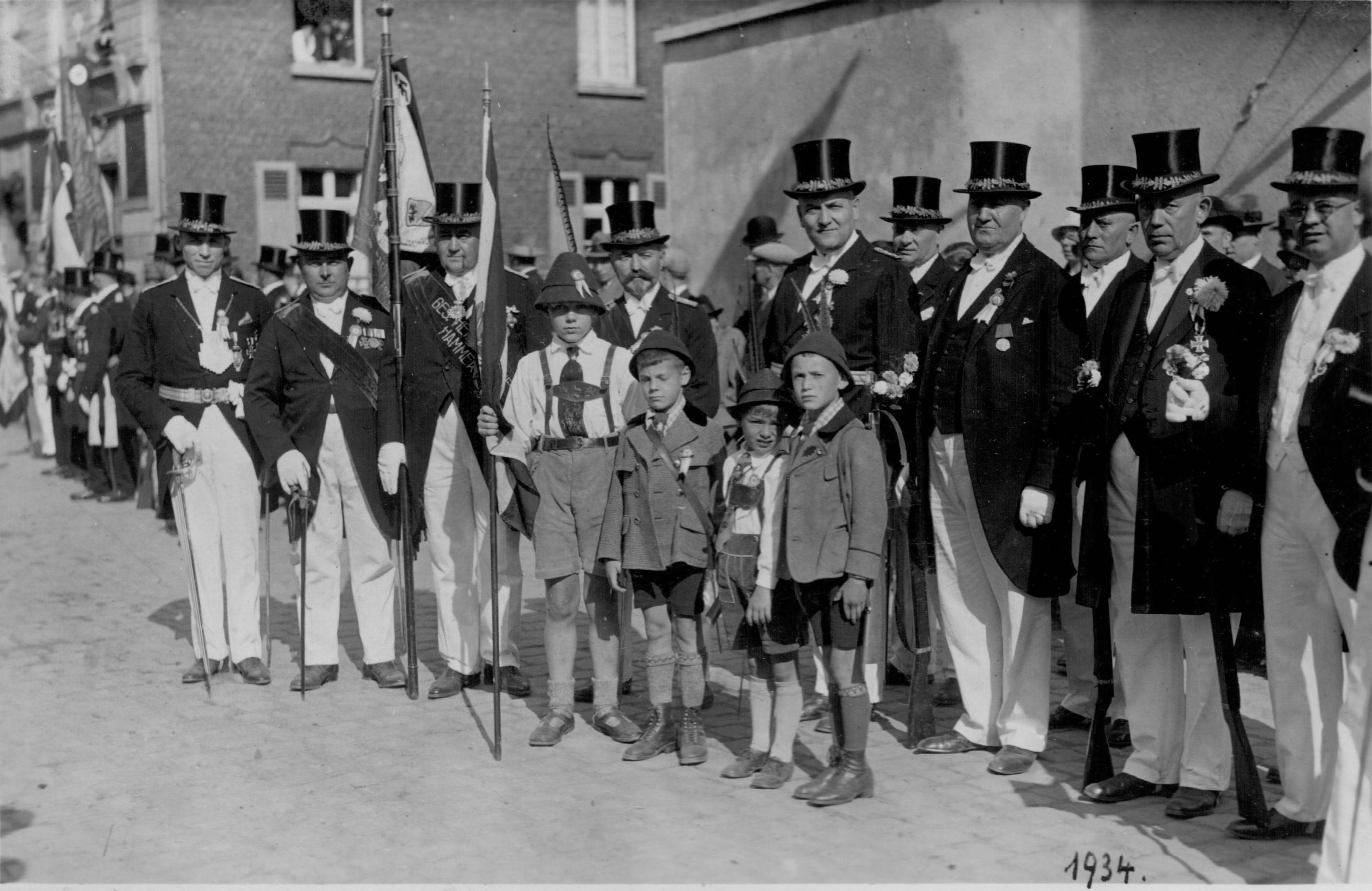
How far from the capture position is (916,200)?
27.9 ft

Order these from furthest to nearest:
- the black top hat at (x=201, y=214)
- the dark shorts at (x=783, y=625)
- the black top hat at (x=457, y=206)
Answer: the black top hat at (x=201, y=214), the black top hat at (x=457, y=206), the dark shorts at (x=783, y=625)

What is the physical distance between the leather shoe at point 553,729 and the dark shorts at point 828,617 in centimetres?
146

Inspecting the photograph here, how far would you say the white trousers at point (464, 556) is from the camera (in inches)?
308

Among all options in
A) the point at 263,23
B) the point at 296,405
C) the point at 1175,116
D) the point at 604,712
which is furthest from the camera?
the point at 263,23

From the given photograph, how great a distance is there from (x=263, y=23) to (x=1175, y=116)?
17.4 meters

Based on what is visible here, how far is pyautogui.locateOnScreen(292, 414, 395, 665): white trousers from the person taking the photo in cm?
799

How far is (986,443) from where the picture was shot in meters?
6.36

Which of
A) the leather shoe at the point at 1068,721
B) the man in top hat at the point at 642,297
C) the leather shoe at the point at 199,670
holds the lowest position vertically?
the leather shoe at the point at 199,670

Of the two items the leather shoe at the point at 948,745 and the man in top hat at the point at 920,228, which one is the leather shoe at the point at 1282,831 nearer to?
the leather shoe at the point at 948,745

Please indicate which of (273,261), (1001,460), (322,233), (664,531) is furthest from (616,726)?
(273,261)

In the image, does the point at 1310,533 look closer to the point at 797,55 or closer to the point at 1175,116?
the point at 1175,116

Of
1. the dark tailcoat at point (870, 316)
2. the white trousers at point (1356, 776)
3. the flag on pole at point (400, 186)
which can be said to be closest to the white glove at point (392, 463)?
the flag on pole at point (400, 186)

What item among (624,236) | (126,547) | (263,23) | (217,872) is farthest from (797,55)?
(263,23)

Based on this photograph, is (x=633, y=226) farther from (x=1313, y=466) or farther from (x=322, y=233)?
(x=1313, y=466)
